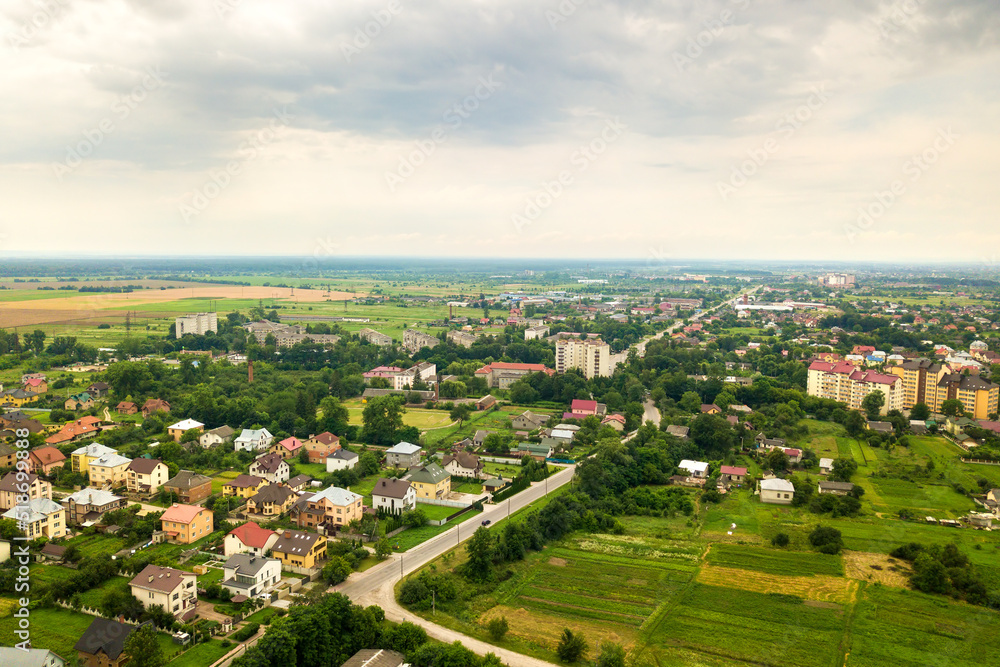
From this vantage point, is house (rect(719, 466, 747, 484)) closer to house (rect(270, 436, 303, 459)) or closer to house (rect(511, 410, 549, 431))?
house (rect(511, 410, 549, 431))

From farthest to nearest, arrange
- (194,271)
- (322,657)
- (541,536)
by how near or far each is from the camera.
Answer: (194,271), (541,536), (322,657)

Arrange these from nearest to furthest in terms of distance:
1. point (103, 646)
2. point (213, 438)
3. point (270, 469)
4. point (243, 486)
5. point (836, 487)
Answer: point (103, 646) < point (243, 486) < point (836, 487) < point (270, 469) < point (213, 438)

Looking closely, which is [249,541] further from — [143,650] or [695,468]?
[695,468]

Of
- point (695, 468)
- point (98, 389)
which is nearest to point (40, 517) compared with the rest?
point (98, 389)

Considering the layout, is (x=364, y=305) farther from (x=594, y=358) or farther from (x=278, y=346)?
(x=594, y=358)

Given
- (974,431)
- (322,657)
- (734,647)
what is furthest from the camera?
(974,431)

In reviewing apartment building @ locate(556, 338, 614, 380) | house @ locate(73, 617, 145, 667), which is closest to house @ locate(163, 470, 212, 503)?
house @ locate(73, 617, 145, 667)

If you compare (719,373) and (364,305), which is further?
(364,305)

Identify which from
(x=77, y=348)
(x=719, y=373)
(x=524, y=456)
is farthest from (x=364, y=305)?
(x=524, y=456)
